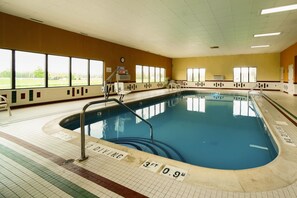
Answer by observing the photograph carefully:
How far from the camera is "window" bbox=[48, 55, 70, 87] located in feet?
22.3

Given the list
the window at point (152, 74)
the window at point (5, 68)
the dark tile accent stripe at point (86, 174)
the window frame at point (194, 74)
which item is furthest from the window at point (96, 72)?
the window frame at point (194, 74)

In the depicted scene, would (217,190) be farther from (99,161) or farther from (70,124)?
(70,124)

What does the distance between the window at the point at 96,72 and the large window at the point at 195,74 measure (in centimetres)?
958

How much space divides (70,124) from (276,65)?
14637 millimetres

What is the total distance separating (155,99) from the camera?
9.38m

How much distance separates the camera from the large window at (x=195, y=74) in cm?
1592

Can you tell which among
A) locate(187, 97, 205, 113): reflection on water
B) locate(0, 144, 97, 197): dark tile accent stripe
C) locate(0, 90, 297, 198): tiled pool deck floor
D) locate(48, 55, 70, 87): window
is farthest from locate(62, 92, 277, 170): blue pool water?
locate(48, 55, 70, 87): window

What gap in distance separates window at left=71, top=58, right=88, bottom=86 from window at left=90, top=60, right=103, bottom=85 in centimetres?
34

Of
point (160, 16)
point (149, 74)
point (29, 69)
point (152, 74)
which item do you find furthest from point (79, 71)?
point (152, 74)

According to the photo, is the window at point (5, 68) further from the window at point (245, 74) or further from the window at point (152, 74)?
the window at point (245, 74)

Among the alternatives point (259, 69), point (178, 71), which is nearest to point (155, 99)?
point (178, 71)

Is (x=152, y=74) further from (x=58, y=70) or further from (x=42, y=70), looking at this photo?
(x=42, y=70)

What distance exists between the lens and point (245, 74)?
47.5ft

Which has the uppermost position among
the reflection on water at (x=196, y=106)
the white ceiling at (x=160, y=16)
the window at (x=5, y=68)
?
the white ceiling at (x=160, y=16)
